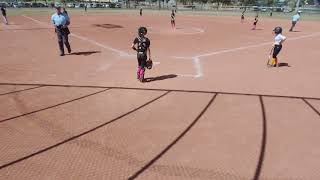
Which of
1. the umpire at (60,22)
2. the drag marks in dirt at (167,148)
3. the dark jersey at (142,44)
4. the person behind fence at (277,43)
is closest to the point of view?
the drag marks in dirt at (167,148)

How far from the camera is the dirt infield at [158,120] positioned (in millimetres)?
5289

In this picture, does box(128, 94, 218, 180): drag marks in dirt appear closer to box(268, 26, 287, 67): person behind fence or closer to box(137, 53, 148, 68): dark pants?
box(137, 53, 148, 68): dark pants

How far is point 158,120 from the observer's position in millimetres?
7164

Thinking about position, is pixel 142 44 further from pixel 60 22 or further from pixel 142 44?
pixel 60 22

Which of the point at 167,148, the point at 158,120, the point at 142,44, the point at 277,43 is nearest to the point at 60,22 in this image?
the point at 142,44

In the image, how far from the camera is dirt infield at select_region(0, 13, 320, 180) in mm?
5289

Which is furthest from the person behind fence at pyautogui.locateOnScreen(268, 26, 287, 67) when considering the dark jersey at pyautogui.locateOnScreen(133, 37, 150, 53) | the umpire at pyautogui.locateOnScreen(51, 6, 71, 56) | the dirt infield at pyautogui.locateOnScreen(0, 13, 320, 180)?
the umpire at pyautogui.locateOnScreen(51, 6, 71, 56)

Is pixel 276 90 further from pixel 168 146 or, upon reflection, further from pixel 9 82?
pixel 9 82

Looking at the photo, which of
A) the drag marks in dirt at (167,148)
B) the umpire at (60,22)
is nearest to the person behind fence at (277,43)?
the drag marks in dirt at (167,148)

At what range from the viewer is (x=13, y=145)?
5.88m

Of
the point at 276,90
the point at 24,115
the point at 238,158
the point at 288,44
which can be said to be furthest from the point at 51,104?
the point at 288,44

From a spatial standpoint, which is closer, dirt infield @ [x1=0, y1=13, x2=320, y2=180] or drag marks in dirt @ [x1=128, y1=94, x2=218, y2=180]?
drag marks in dirt @ [x1=128, y1=94, x2=218, y2=180]

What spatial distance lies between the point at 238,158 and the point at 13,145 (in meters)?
3.91

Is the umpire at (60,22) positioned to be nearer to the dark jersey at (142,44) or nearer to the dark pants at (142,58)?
the dark jersey at (142,44)
